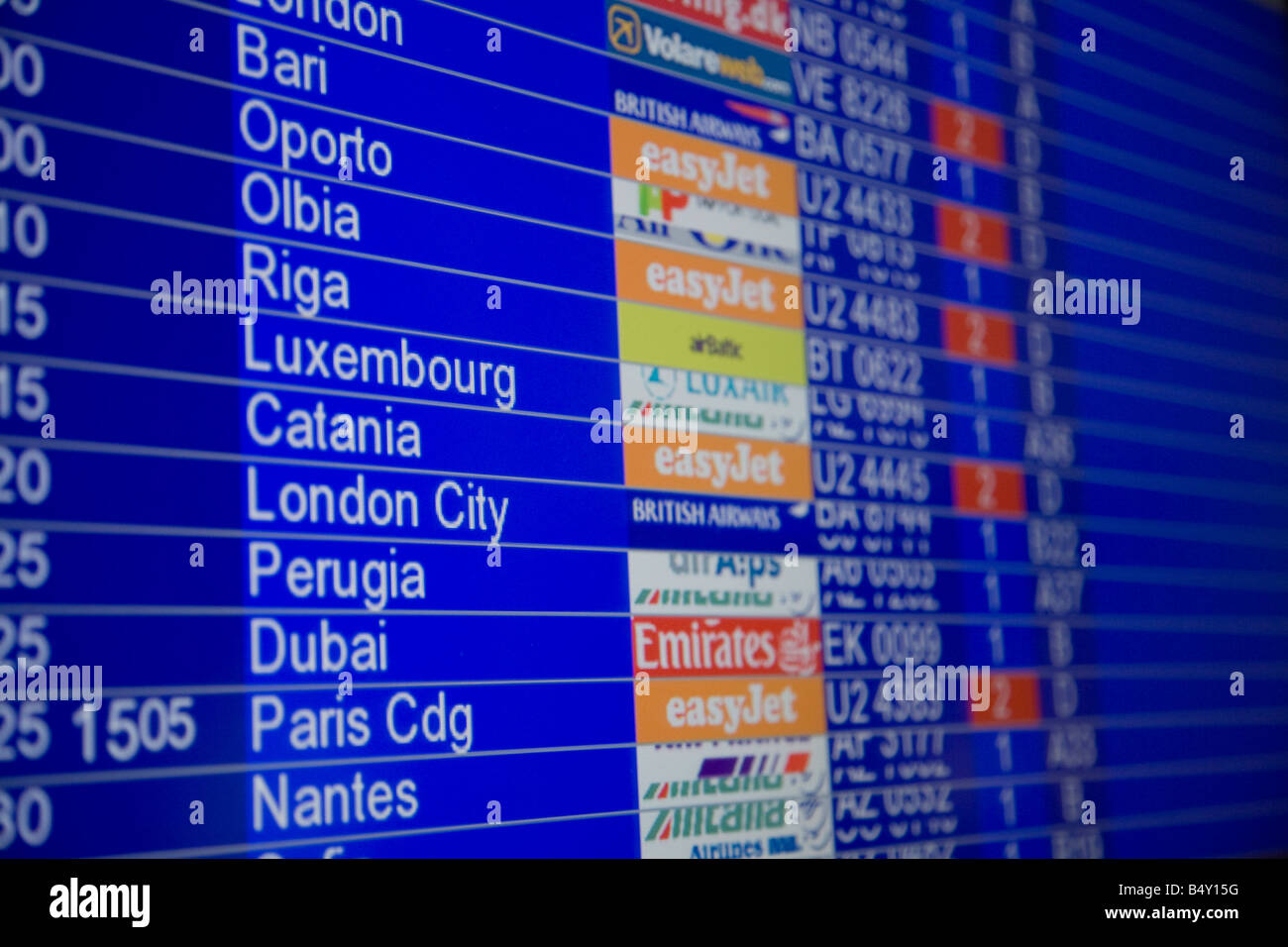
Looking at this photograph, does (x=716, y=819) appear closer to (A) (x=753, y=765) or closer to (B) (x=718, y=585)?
(A) (x=753, y=765)

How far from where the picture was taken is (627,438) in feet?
6.08

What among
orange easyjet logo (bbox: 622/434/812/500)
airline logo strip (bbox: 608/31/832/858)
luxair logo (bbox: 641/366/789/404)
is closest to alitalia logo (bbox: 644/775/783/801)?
airline logo strip (bbox: 608/31/832/858)

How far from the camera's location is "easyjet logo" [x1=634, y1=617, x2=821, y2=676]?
6.05ft

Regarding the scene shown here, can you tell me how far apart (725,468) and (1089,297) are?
951 mm

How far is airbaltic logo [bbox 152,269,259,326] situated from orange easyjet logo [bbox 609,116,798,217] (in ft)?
1.87

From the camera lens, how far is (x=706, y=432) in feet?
6.41

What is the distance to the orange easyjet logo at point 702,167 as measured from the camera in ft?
6.35

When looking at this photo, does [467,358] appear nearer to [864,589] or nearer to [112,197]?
[112,197]

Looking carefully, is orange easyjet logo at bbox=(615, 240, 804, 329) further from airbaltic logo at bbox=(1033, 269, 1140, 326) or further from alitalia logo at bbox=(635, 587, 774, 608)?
airbaltic logo at bbox=(1033, 269, 1140, 326)

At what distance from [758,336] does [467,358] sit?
0.52 m

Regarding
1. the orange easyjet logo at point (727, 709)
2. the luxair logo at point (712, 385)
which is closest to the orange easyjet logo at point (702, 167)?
the luxair logo at point (712, 385)

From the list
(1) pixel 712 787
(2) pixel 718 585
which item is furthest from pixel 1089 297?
(1) pixel 712 787

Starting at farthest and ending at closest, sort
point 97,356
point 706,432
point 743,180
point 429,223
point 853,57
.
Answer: point 853,57 → point 743,180 → point 706,432 → point 429,223 → point 97,356
